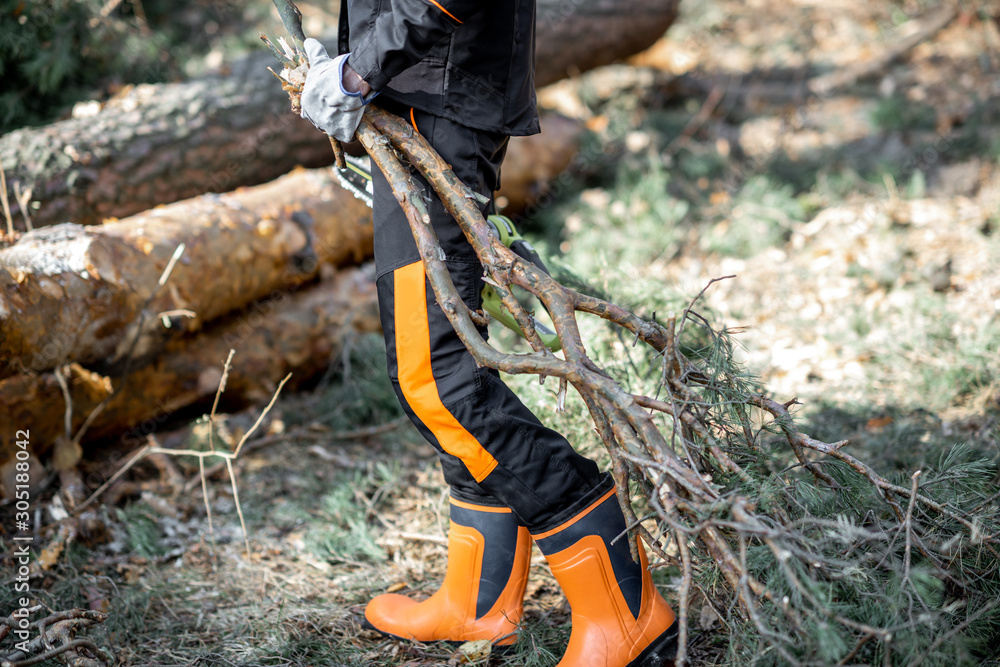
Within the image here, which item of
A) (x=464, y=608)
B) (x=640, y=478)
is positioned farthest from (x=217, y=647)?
(x=640, y=478)

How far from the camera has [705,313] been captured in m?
2.76

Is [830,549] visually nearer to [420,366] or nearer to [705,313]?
[420,366]

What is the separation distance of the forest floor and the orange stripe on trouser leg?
57 centimetres

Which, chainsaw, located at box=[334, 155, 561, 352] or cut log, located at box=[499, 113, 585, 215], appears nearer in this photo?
chainsaw, located at box=[334, 155, 561, 352]

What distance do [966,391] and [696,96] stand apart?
3858 millimetres

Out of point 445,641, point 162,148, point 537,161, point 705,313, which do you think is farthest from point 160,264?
point 537,161

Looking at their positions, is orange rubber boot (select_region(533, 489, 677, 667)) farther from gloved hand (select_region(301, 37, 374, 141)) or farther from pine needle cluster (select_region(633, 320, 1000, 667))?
gloved hand (select_region(301, 37, 374, 141))

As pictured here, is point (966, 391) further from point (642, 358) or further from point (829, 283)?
point (642, 358)

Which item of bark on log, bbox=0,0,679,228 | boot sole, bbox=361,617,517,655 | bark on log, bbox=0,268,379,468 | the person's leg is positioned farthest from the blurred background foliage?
boot sole, bbox=361,617,517,655

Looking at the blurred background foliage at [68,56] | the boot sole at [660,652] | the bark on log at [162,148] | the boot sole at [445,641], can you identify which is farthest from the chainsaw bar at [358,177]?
the blurred background foliage at [68,56]

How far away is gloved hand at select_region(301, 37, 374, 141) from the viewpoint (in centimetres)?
154

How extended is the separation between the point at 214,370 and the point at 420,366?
65.4 inches

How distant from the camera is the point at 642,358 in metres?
2.45

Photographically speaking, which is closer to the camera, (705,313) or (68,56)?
(705,313)
